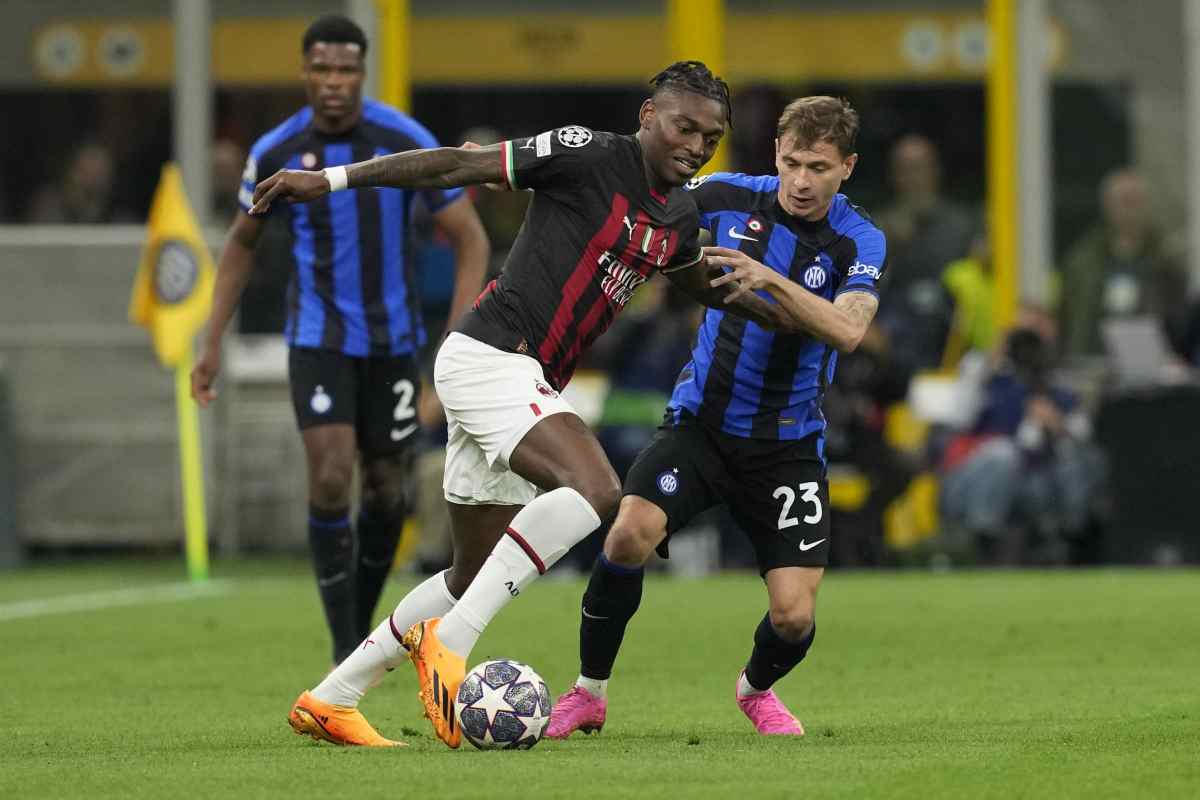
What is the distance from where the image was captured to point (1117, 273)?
18375mm

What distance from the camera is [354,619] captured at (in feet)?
29.8

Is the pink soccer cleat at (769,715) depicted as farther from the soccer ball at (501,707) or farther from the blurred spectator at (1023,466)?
the blurred spectator at (1023,466)

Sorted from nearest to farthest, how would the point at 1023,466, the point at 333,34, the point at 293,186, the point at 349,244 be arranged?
the point at 293,186
the point at 333,34
the point at 349,244
the point at 1023,466

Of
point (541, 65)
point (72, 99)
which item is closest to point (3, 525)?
point (72, 99)

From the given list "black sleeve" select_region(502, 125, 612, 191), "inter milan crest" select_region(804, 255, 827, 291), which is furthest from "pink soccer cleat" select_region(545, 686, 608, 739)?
"black sleeve" select_region(502, 125, 612, 191)

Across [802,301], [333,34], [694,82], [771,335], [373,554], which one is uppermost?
[333,34]

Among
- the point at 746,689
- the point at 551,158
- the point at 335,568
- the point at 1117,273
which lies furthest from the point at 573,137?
the point at 1117,273

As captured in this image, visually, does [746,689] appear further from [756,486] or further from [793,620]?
[756,486]

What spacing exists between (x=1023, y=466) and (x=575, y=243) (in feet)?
30.0

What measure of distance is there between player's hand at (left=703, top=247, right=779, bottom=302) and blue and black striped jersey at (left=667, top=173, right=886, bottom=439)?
724 mm

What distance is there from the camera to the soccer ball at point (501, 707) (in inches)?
255

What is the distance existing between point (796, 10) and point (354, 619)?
35.6ft

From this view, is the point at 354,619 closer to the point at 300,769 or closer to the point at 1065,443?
the point at 300,769

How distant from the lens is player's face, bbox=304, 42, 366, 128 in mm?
9047
